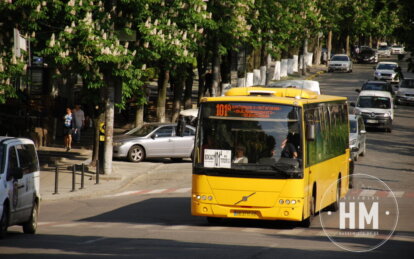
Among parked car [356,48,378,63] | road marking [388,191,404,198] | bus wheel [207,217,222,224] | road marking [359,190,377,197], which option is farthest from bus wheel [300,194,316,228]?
parked car [356,48,378,63]

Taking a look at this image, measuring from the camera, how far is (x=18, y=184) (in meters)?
17.3

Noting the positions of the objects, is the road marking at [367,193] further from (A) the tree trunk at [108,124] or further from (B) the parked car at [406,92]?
(B) the parked car at [406,92]

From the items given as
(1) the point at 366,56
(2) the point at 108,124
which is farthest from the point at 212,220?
(1) the point at 366,56

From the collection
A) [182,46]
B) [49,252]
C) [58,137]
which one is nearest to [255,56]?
A: [58,137]

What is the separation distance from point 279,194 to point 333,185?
4.76m

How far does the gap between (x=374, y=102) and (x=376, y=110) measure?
0.70 m

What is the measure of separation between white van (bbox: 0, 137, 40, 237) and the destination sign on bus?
12.7 ft

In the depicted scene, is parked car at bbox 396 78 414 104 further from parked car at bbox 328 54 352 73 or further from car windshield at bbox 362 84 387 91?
parked car at bbox 328 54 352 73

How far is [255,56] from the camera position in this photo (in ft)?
214

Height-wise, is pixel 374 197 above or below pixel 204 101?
below

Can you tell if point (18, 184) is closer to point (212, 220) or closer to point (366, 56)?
point (212, 220)

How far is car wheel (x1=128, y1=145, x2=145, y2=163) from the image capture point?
123 ft

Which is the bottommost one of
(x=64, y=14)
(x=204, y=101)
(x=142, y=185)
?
(x=142, y=185)

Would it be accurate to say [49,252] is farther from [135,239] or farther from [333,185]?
[333,185]
